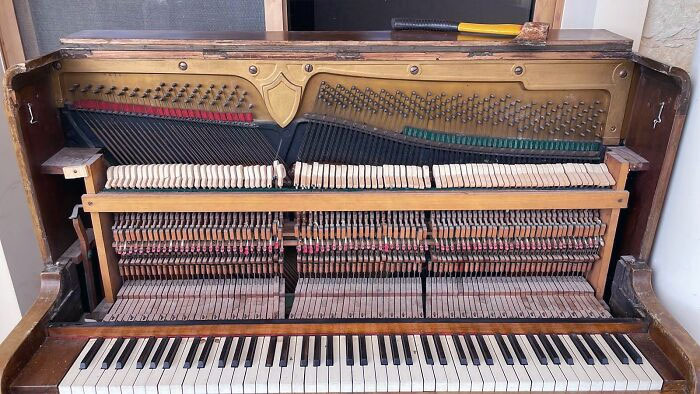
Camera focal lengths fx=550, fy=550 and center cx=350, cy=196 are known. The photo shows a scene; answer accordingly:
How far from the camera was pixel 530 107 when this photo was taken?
2111 millimetres

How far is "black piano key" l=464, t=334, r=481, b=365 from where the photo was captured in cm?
184

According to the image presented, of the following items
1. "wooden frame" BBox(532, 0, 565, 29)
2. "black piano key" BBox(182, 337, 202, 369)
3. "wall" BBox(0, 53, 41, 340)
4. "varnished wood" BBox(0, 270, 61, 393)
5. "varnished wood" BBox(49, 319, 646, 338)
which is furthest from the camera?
"wooden frame" BBox(532, 0, 565, 29)

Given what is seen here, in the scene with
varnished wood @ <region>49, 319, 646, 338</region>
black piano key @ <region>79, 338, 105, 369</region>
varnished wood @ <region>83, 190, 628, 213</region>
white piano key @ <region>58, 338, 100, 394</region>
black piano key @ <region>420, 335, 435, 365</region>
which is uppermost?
varnished wood @ <region>83, 190, 628, 213</region>

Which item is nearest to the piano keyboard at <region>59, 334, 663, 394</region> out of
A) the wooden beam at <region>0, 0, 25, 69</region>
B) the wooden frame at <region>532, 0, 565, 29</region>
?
the wooden frame at <region>532, 0, 565, 29</region>

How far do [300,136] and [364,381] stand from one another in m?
0.93

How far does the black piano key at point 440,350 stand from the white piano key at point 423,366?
0.14 feet

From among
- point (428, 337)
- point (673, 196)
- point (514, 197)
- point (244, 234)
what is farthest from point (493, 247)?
point (244, 234)

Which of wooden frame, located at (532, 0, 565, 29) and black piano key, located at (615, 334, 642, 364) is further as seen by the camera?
wooden frame, located at (532, 0, 565, 29)

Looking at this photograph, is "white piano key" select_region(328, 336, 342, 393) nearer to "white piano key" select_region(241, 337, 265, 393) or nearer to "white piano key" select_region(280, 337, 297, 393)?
"white piano key" select_region(280, 337, 297, 393)

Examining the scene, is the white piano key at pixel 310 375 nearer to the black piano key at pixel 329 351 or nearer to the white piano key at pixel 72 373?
the black piano key at pixel 329 351

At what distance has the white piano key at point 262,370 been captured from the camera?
1.77 meters

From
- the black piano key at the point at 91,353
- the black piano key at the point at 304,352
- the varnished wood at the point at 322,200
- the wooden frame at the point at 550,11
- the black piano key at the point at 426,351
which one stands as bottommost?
the black piano key at the point at 91,353

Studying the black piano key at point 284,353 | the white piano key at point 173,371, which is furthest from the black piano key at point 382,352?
the white piano key at point 173,371

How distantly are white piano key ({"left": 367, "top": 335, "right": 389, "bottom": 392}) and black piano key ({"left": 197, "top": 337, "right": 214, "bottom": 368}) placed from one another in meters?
0.55
